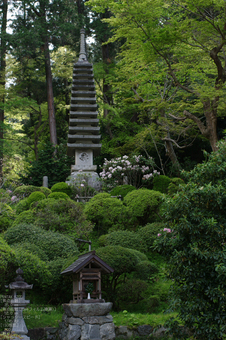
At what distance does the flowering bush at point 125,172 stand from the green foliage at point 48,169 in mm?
3279

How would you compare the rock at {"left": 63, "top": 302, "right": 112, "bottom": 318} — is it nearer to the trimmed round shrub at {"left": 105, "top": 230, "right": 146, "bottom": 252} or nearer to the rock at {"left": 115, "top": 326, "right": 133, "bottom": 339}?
the rock at {"left": 115, "top": 326, "right": 133, "bottom": 339}

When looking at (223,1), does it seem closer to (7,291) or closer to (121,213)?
(121,213)

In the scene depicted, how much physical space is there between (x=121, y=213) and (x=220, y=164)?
6962mm

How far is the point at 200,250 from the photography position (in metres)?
5.78

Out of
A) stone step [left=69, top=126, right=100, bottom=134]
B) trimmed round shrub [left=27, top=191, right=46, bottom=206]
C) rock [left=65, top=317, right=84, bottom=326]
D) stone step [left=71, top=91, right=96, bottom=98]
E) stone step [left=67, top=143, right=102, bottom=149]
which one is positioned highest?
stone step [left=71, top=91, right=96, bottom=98]

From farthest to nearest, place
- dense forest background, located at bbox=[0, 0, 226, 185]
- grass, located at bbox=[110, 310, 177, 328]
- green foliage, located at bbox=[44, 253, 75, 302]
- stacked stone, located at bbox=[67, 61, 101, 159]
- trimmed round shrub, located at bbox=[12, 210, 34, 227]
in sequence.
Result: stacked stone, located at bbox=[67, 61, 101, 159] → dense forest background, located at bbox=[0, 0, 226, 185] → trimmed round shrub, located at bbox=[12, 210, 34, 227] → green foliage, located at bbox=[44, 253, 75, 302] → grass, located at bbox=[110, 310, 177, 328]

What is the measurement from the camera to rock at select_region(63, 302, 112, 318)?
302 inches

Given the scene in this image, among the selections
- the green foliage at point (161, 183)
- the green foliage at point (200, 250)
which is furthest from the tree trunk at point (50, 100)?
the green foliage at point (200, 250)

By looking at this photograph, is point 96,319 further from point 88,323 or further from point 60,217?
point 60,217

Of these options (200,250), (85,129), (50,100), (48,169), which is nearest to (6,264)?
(200,250)

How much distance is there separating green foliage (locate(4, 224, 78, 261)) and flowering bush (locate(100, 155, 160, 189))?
24.3 ft

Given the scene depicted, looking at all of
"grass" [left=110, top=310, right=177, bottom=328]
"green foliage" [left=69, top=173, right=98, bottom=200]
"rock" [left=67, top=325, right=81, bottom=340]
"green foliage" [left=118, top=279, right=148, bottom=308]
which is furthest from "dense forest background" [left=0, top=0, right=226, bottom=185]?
"rock" [left=67, top=325, right=81, bottom=340]

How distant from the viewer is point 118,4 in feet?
40.9

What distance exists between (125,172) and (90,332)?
38.4ft
